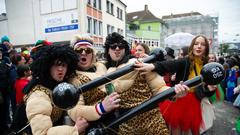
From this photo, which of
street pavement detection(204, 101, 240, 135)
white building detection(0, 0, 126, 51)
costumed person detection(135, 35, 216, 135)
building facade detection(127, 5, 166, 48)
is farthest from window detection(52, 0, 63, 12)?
building facade detection(127, 5, 166, 48)

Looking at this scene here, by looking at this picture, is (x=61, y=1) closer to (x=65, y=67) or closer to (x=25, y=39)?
(x=25, y=39)

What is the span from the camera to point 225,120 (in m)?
6.14

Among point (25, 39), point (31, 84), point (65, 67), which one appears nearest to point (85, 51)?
point (65, 67)

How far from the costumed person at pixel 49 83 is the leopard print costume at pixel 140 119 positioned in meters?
0.51

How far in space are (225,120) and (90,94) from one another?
549cm

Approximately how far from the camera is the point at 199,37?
295 centimetres

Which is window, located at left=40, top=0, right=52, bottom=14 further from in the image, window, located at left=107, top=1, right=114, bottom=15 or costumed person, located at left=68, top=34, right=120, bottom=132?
costumed person, located at left=68, top=34, right=120, bottom=132

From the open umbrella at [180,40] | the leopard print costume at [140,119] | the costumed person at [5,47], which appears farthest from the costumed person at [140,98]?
the costumed person at [5,47]

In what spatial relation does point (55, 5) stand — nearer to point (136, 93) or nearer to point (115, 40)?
point (115, 40)

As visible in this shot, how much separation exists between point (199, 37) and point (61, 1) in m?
20.1

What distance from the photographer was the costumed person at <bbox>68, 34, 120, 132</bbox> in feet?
5.23

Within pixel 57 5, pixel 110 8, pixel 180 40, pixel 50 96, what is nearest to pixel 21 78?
pixel 50 96

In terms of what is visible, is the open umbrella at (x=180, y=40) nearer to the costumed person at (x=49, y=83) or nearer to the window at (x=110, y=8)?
the costumed person at (x=49, y=83)

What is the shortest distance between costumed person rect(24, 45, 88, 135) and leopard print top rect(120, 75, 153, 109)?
0.48 m
